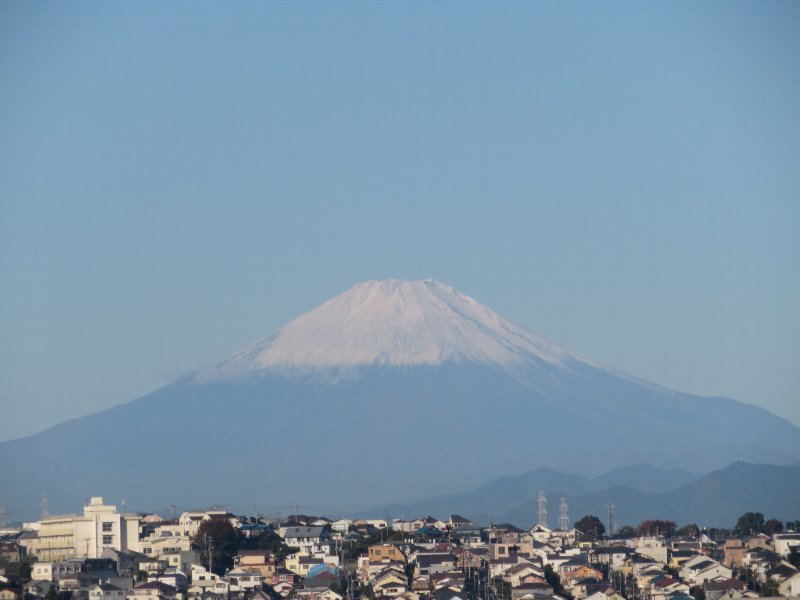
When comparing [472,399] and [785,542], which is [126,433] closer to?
[472,399]

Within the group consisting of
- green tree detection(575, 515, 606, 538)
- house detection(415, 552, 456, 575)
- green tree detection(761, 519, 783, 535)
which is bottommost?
house detection(415, 552, 456, 575)

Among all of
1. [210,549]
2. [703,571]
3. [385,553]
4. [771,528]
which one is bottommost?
[703,571]

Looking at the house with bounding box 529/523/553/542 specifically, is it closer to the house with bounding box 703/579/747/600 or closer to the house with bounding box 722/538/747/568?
the house with bounding box 722/538/747/568

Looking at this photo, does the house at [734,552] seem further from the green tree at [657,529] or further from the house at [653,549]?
the green tree at [657,529]

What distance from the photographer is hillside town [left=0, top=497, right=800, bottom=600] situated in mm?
51938

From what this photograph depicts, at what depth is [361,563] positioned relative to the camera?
5844 cm

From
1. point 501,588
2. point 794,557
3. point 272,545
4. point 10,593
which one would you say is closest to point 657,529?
point 272,545

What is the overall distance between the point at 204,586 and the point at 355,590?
4095 mm

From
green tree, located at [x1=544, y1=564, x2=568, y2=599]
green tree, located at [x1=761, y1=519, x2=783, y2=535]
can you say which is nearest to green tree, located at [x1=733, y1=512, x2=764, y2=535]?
green tree, located at [x1=761, y1=519, x2=783, y2=535]

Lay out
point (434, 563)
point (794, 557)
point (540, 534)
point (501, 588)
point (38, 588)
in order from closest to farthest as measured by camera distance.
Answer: point (38, 588)
point (501, 588)
point (794, 557)
point (434, 563)
point (540, 534)

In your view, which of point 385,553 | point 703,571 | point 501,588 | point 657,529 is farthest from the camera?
point 657,529

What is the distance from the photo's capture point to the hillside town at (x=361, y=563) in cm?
5194

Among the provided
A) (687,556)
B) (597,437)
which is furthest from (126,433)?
(687,556)

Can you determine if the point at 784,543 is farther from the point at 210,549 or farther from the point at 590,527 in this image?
the point at 210,549
